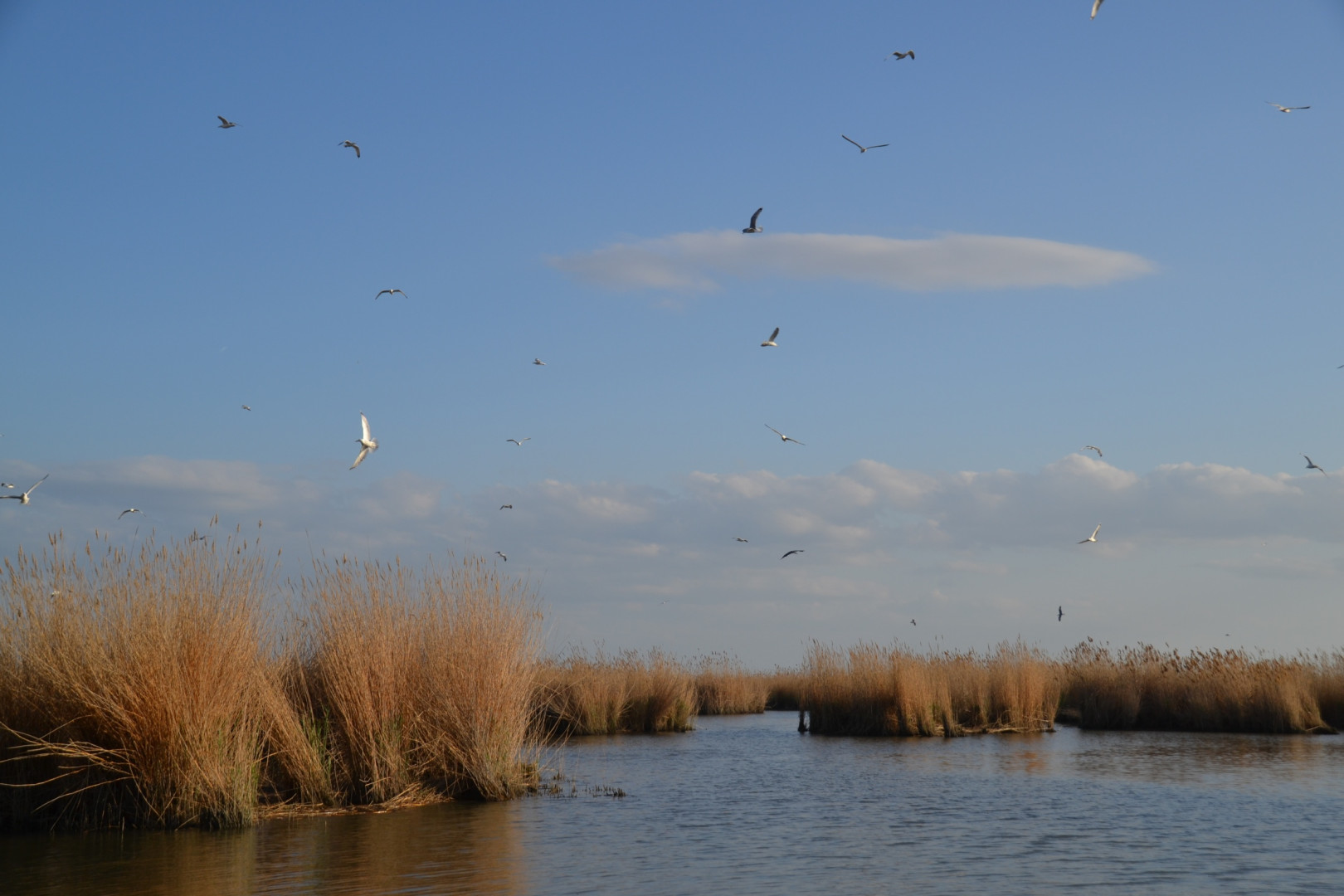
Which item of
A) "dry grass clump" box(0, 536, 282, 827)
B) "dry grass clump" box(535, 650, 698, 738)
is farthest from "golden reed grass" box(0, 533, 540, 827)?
"dry grass clump" box(535, 650, 698, 738)

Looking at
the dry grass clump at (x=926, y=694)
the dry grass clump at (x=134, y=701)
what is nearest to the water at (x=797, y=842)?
the dry grass clump at (x=134, y=701)

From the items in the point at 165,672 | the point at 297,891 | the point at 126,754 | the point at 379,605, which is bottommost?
the point at 297,891

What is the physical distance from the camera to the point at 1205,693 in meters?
27.2

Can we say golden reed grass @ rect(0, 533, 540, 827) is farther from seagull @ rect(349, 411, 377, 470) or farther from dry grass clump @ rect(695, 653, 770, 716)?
dry grass clump @ rect(695, 653, 770, 716)

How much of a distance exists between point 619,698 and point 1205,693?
49.9 feet

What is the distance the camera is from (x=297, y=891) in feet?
28.7

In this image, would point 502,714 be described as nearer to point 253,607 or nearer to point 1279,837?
point 253,607

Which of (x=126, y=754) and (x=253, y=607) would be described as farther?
(x=253, y=607)

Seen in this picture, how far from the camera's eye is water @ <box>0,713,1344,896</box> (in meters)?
9.09

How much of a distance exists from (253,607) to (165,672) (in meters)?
1.27

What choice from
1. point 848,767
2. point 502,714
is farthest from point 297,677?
point 848,767

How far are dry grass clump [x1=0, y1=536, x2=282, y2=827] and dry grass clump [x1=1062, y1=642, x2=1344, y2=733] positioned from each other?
2376 centimetres

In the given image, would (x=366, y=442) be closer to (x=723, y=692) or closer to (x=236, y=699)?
(x=236, y=699)

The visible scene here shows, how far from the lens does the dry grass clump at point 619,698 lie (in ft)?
90.8
